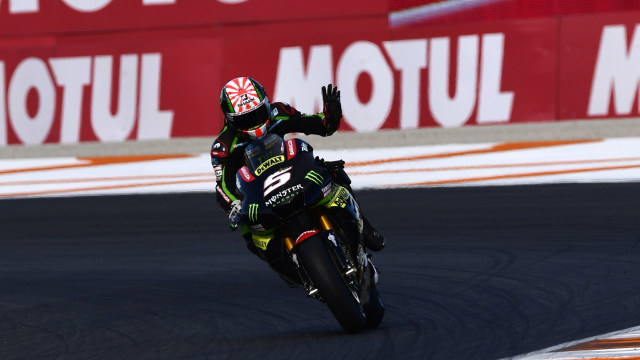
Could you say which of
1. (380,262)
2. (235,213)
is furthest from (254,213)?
(380,262)

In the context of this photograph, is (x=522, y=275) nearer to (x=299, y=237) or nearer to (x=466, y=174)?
(x=299, y=237)

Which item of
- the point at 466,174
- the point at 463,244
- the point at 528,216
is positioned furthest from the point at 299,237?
the point at 466,174

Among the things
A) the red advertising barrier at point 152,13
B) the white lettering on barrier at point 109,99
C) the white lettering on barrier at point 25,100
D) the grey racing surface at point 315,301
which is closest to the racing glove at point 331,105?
the grey racing surface at point 315,301

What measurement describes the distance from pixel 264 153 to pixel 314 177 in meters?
0.28

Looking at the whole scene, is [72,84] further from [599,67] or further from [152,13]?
[599,67]

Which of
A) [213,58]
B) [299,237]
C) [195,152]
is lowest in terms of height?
[195,152]

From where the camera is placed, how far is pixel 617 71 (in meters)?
14.6

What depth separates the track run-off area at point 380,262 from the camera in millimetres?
6777

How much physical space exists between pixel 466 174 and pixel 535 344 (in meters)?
7.26

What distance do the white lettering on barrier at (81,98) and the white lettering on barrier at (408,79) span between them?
1548mm

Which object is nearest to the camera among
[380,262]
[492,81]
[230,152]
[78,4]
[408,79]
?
[230,152]

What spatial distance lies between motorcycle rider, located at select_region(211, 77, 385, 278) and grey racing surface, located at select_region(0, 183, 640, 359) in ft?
2.18

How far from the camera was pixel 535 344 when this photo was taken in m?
6.25

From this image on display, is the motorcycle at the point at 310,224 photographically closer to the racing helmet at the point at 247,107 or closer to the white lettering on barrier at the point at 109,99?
the racing helmet at the point at 247,107
